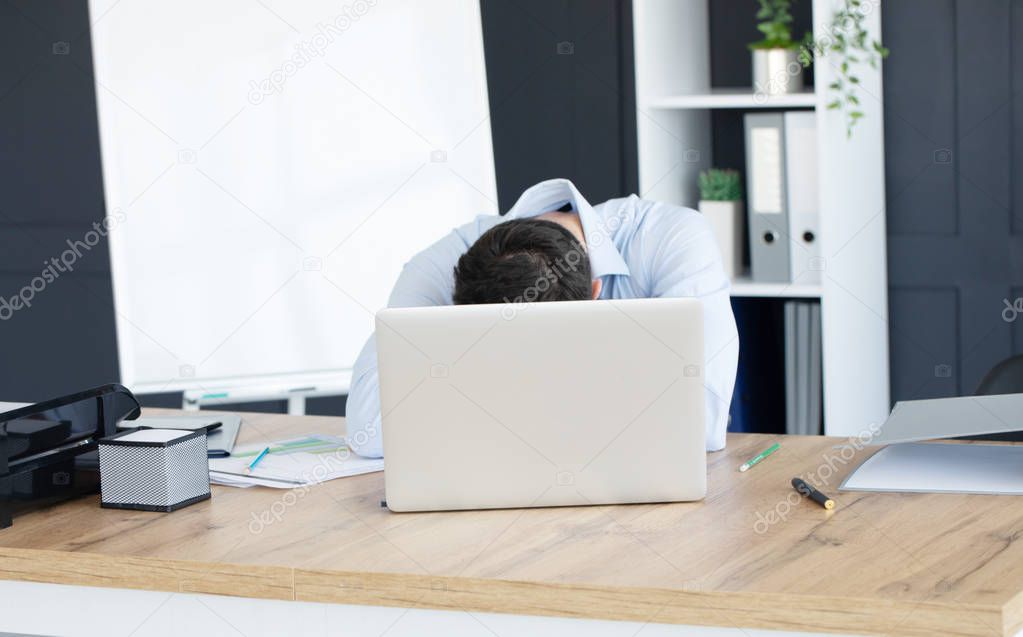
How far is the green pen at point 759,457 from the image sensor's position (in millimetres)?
1740

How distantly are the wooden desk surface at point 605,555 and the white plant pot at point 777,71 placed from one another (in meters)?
1.42

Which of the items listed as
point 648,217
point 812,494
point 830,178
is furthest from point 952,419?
point 830,178

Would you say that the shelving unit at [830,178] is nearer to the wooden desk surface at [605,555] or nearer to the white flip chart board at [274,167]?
the white flip chart board at [274,167]

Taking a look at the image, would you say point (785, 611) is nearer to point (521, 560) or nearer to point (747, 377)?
point (521, 560)

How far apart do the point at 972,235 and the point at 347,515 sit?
205cm

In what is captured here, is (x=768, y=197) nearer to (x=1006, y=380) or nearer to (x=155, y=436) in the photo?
(x=1006, y=380)

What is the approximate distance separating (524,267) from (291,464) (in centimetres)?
45

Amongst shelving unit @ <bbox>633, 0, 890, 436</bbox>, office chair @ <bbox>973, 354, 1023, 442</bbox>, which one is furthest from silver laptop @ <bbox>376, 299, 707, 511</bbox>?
shelving unit @ <bbox>633, 0, 890, 436</bbox>

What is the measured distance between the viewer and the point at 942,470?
5.48ft

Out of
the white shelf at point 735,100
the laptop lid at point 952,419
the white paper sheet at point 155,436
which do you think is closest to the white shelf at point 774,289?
the white shelf at point 735,100

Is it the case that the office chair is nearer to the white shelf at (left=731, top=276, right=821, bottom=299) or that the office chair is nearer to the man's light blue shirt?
the man's light blue shirt

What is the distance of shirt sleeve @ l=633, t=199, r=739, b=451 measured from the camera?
1891 millimetres

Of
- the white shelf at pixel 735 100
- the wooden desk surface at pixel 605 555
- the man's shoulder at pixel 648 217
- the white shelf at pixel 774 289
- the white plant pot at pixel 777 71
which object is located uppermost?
the white plant pot at pixel 777 71

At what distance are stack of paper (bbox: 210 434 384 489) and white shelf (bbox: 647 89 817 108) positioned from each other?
4.65 ft
